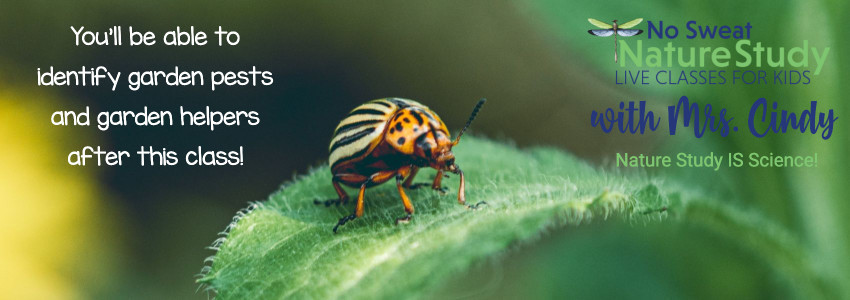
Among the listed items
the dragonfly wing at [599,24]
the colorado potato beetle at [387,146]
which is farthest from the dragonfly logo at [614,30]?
the colorado potato beetle at [387,146]

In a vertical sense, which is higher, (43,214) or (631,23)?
(631,23)

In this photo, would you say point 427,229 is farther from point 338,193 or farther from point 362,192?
point 338,193

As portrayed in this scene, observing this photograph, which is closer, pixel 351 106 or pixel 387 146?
pixel 387 146

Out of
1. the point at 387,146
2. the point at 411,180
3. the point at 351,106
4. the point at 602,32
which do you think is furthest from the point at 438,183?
the point at 351,106

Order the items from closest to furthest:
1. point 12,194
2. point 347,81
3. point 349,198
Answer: point 349,198, point 12,194, point 347,81

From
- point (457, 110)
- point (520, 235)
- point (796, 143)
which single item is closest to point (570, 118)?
point (457, 110)

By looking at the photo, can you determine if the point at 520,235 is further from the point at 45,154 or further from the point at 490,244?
the point at 45,154
